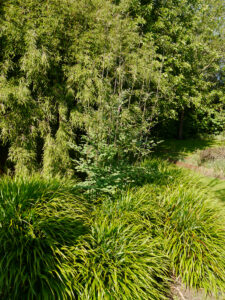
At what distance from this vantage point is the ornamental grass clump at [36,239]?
6.01ft

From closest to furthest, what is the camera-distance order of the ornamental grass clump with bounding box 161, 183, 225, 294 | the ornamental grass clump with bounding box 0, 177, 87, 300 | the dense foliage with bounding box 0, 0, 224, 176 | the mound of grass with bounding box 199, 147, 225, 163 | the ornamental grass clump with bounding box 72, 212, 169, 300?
Answer: the ornamental grass clump with bounding box 0, 177, 87, 300, the ornamental grass clump with bounding box 72, 212, 169, 300, the ornamental grass clump with bounding box 161, 183, 225, 294, the dense foliage with bounding box 0, 0, 224, 176, the mound of grass with bounding box 199, 147, 225, 163

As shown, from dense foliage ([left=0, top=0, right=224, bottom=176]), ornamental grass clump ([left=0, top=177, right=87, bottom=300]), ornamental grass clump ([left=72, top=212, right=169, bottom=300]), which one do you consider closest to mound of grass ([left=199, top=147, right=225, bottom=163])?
dense foliage ([left=0, top=0, right=224, bottom=176])

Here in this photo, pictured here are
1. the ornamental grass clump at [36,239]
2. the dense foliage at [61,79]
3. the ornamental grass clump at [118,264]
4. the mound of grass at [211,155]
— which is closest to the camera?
the ornamental grass clump at [36,239]

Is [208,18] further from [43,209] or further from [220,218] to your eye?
[43,209]

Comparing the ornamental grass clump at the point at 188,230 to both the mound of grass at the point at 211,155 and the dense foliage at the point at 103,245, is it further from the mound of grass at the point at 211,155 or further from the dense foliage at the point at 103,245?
the mound of grass at the point at 211,155

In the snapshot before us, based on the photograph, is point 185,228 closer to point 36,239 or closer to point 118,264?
point 118,264

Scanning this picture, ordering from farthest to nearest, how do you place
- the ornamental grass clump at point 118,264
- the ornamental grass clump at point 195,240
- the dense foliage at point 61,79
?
the dense foliage at point 61,79 → the ornamental grass clump at point 195,240 → the ornamental grass clump at point 118,264

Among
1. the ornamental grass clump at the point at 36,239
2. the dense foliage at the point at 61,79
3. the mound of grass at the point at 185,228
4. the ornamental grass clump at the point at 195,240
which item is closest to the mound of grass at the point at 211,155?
the dense foliage at the point at 61,79

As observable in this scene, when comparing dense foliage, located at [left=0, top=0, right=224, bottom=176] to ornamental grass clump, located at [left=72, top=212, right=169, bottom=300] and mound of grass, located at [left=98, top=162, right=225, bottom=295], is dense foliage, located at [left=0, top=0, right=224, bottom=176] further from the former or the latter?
ornamental grass clump, located at [left=72, top=212, right=169, bottom=300]

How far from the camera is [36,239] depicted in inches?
84.4

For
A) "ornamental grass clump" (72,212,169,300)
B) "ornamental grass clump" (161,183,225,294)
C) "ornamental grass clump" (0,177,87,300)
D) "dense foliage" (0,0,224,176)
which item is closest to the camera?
"ornamental grass clump" (0,177,87,300)

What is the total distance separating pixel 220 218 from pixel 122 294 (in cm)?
217

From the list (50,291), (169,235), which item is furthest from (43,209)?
(169,235)

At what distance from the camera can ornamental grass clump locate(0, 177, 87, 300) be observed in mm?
1833
